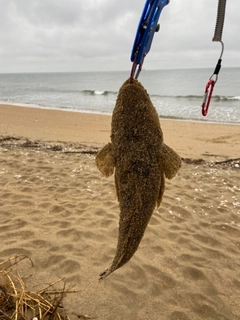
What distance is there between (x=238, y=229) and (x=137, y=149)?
3751 millimetres

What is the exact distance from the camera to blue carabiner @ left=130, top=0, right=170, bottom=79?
1889mm

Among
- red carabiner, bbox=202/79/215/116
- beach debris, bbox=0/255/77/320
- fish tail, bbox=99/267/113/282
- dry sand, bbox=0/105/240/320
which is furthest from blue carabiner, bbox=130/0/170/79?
dry sand, bbox=0/105/240/320

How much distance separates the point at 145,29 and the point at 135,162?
853mm

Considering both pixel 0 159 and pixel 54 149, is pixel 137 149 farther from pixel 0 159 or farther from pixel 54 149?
pixel 54 149

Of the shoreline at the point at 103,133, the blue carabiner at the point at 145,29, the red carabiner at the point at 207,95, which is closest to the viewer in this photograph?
the blue carabiner at the point at 145,29

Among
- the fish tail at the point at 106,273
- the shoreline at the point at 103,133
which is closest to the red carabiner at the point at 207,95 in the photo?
the fish tail at the point at 106,273

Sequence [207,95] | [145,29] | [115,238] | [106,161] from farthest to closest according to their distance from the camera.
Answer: [115,238] → [207,95] → [106,161] → [145,29]

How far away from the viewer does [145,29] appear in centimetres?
190

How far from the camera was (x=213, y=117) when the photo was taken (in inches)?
794

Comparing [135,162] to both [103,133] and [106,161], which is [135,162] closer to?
[106,161]

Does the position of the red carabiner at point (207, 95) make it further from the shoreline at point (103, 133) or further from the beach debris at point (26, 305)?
the shoreline at point (103, 133)

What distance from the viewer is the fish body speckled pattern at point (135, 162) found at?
6.34 ft

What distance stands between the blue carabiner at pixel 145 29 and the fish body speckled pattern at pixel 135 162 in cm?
18

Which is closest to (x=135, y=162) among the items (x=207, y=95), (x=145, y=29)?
(x=145, y=29)
